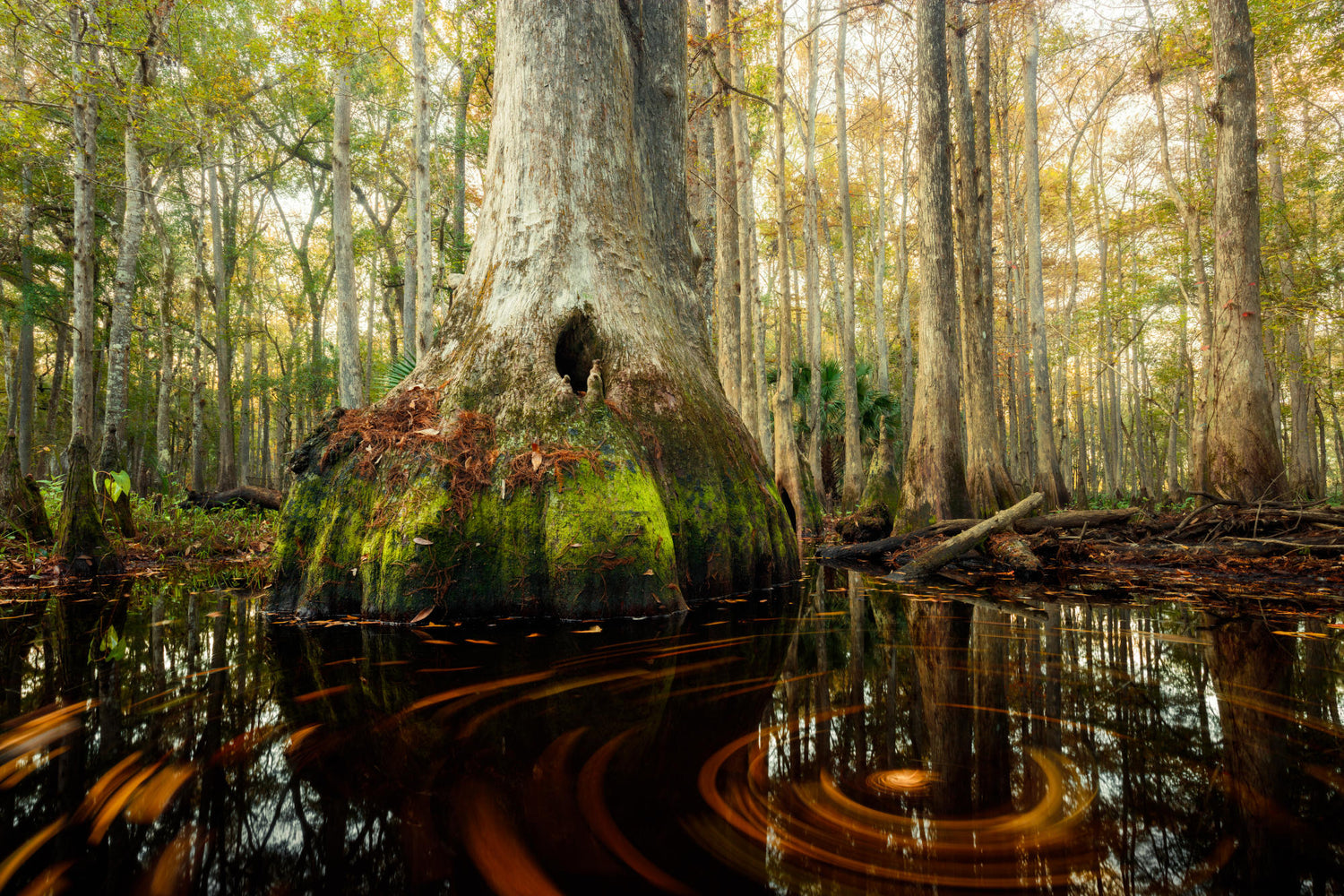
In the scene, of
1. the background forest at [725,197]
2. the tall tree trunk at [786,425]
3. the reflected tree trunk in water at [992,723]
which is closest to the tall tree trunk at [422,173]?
the background forest at [725,197]

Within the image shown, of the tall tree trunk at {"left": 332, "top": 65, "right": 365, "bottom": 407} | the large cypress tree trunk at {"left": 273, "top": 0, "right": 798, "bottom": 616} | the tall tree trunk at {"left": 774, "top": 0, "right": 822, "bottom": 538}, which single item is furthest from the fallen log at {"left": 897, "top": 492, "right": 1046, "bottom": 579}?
the tall tree trunk at {"left": 332, "top": 65, "right": 365, "bottom": 407}

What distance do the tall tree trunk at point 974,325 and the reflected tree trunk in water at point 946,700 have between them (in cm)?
524

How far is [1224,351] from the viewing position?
7328 millimetres

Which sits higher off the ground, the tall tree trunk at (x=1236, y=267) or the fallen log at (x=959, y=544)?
the tall tree trunk at (x=1236, y=267)

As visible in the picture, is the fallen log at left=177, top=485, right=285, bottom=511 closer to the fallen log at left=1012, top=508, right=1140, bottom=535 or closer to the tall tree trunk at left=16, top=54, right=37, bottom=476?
the tall tree trunk at left=16, top=54, right=37, bottom=476

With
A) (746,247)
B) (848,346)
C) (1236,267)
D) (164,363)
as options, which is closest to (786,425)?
(746,247)

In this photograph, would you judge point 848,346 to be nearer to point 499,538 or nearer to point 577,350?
point 577,350

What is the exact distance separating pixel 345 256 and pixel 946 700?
1250cm

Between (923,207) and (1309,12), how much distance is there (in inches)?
349

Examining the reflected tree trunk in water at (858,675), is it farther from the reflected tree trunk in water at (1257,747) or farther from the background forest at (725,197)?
the background forest at (725,197)

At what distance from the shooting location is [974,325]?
945cm

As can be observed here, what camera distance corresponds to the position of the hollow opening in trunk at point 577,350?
14.1 feet

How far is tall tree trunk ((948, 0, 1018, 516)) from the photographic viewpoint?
810 centimetres

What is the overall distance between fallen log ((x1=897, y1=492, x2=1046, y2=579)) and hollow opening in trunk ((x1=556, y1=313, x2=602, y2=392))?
10.3 ft
